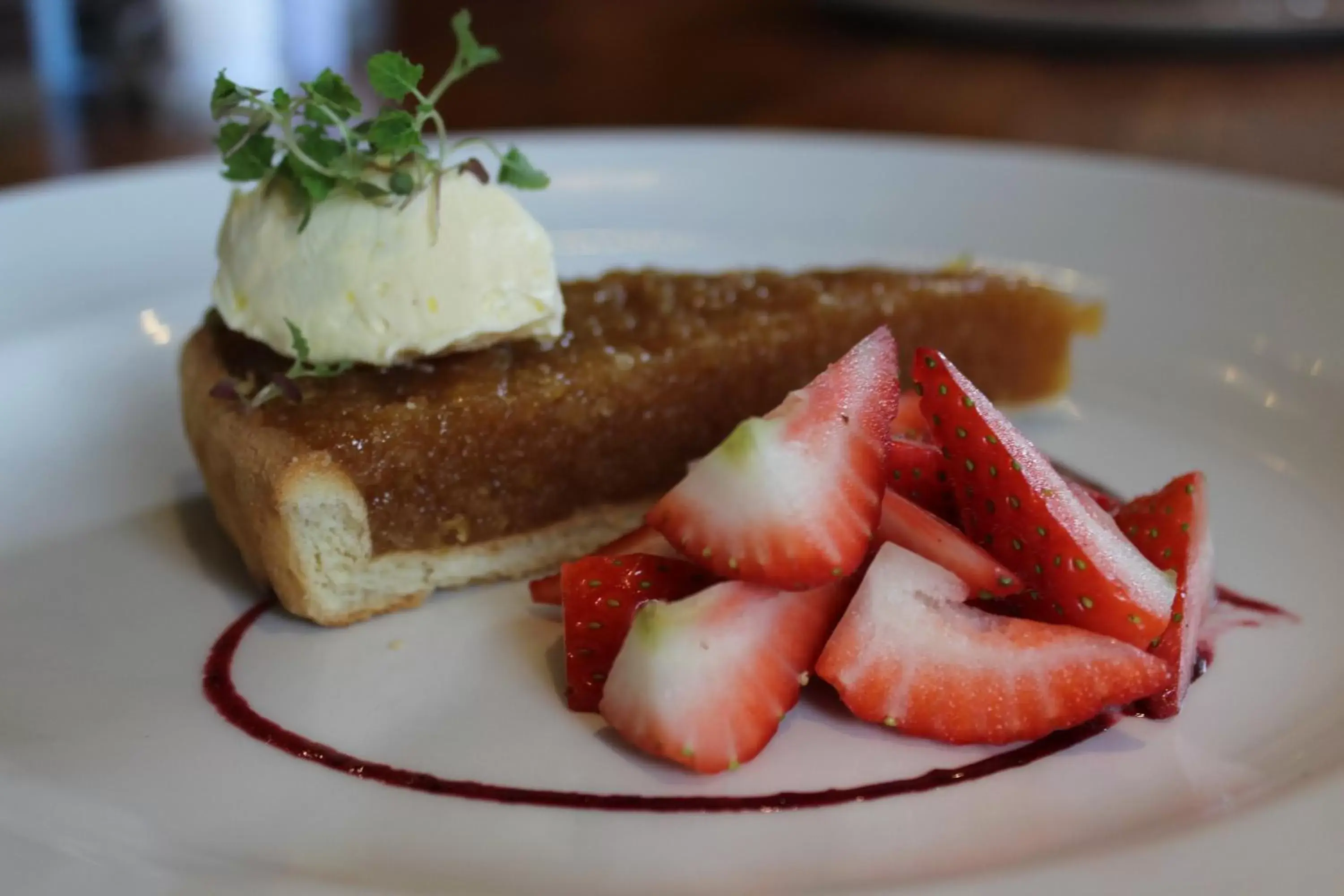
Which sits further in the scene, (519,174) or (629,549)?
(519,174)

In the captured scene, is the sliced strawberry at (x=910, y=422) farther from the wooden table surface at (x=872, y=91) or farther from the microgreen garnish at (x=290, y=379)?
the wooden table surface at (x=872, y=91)

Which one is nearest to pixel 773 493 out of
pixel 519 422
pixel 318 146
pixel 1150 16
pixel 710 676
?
pixel 710 676

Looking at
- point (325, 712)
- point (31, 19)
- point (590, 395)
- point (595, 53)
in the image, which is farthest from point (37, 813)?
point (595, 53)

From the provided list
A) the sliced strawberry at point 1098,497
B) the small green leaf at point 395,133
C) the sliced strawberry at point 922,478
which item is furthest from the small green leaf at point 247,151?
the sliced strawberry at point 1098,497

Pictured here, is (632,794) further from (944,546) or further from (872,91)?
(872,91)

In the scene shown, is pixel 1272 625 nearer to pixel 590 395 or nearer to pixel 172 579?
pixel 590 395

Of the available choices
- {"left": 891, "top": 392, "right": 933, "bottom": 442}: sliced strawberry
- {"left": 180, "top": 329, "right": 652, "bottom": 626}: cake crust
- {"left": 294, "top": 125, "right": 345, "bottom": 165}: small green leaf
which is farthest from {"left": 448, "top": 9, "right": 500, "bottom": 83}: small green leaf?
{"left": 891, "top": 392, "right": 933, "bottom": 442}: sliced strawberry
